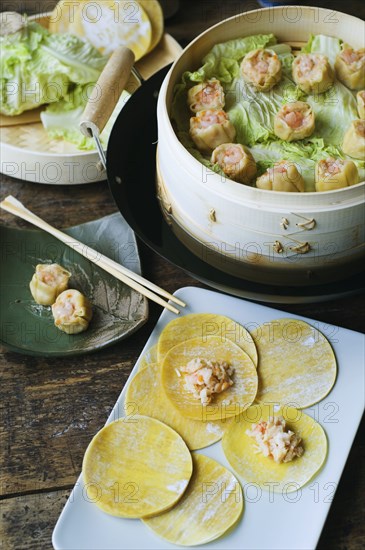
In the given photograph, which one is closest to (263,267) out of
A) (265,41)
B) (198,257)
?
(198,257)

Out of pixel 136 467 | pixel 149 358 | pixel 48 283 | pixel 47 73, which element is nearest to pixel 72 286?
pixel 48 283

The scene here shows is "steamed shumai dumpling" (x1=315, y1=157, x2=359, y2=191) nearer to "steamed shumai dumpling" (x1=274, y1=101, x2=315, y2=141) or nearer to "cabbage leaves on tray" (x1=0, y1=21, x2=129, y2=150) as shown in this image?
"steamed shumai dumpling" (x1=274, y1=101, x2=315, y2=141)

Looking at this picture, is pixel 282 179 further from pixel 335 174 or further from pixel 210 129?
pixel 210 129

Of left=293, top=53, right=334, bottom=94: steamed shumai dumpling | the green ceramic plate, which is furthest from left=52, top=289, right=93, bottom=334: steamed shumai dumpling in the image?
left=293, top=53, right=334, bottom=94: steamed shumai dumpling

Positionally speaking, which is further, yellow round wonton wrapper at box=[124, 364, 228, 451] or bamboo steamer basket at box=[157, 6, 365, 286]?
yellow round wonton wrapper at box=[124, 364, 228, 451]

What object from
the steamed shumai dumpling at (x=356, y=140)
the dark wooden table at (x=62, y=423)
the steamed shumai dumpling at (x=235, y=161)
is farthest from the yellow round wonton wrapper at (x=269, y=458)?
the steamed shumai dumpling at (x=356, y=140)

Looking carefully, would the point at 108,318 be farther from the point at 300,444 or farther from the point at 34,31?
the point at 34,31

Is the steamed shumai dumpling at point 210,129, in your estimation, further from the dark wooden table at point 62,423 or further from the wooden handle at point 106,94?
the dark wooden table at point 62,423
